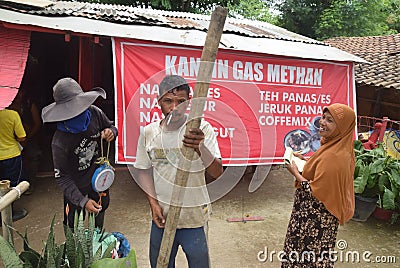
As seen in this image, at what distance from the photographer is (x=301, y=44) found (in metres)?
5.11

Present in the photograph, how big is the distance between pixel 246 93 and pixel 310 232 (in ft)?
8.42

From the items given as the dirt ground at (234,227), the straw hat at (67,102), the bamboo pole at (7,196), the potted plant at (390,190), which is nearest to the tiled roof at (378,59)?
the potted plant at (390,190)

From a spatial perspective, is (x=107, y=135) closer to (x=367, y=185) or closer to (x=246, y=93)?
(x=246, y=93)

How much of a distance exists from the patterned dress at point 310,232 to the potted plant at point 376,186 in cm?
182

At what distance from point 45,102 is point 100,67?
4.26 feet

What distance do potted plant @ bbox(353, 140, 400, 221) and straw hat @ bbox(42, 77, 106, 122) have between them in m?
3.33

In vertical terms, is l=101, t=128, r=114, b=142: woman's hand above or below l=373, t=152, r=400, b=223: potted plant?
above

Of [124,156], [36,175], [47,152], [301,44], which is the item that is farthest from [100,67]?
[301,44]

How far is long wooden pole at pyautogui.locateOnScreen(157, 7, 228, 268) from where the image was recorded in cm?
106

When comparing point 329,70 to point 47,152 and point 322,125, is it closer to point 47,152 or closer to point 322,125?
point 322,125

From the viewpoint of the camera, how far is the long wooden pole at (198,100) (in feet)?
3.48

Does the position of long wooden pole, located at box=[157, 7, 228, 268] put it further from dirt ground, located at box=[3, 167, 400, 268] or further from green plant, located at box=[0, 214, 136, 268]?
dirt ground, located at box=[3, 167, 400, 268]

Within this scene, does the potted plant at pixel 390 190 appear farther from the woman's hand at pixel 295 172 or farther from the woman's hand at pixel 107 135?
the woman's hand at pixel 107 135

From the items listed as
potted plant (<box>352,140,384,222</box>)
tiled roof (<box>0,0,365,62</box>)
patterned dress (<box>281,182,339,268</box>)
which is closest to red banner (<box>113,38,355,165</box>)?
tiled roof (<box>0,0,365,62</box>)
